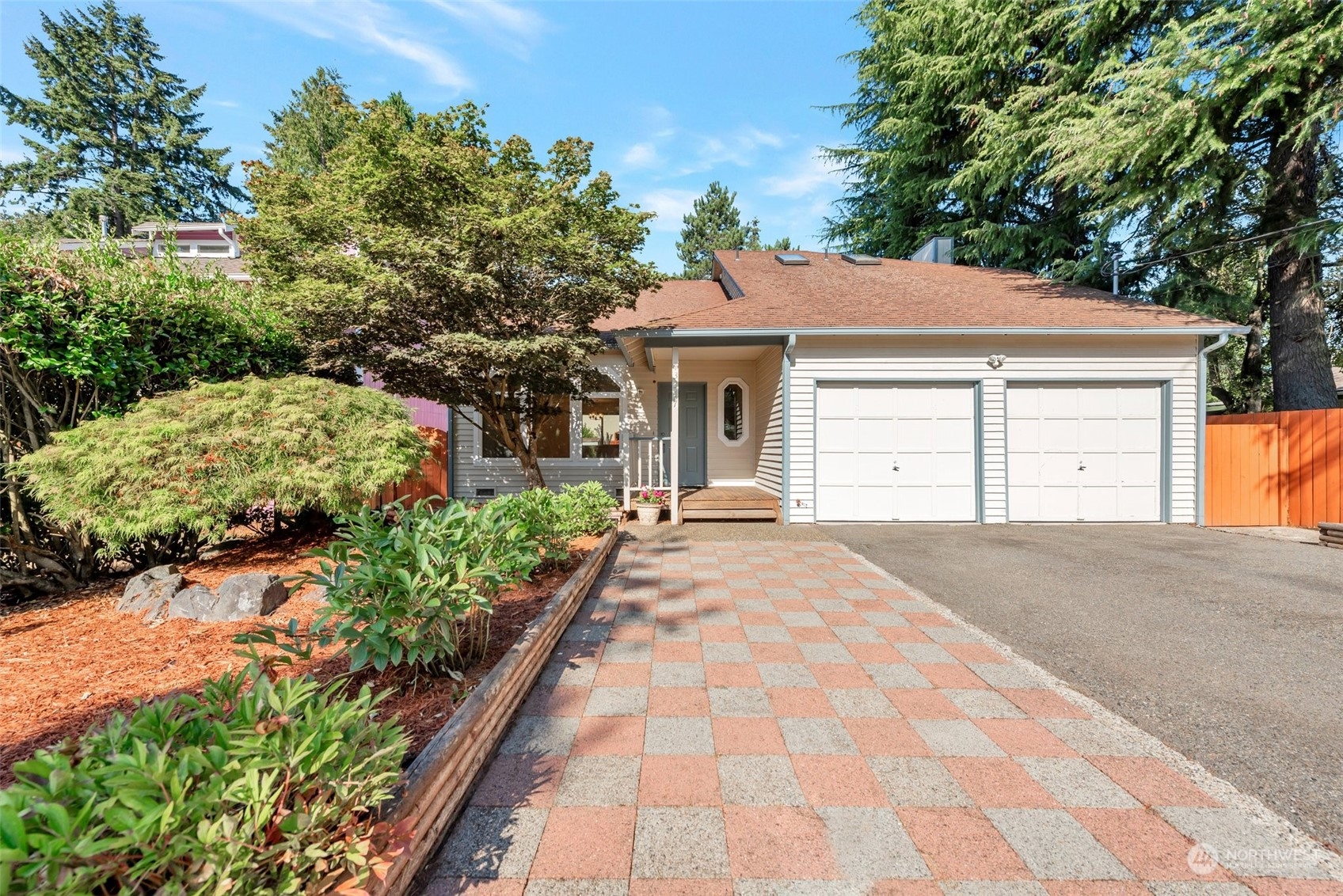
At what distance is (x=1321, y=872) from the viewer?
1.60 m

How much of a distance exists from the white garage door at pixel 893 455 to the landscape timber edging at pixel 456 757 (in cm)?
587

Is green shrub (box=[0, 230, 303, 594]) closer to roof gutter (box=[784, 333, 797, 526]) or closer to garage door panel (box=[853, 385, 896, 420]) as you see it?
roof gutter (box=[784, 333, 797, 526])

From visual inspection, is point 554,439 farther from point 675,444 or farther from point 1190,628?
point 1190,628

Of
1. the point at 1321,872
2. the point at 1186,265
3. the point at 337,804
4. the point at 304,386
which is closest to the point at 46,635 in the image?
the point at 304,386

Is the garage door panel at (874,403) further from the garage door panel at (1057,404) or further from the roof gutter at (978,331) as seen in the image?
the garage door panel at (1057,404)

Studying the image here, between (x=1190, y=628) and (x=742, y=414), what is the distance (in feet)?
23.3

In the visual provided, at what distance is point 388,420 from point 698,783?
452 centimetres

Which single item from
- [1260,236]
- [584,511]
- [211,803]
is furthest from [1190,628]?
[1260,236]

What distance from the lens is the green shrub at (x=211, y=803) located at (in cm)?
93

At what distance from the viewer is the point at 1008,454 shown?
7785 mm

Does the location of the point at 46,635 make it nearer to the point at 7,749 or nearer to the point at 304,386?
the point at 7,749

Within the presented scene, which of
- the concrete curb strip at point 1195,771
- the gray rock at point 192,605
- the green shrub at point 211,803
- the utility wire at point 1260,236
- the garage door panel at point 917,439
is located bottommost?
the concrete curb strip at point 1195,771

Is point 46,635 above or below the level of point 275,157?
below

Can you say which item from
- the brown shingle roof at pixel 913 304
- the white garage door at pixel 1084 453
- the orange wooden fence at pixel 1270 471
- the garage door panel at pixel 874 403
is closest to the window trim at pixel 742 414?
the brown shingle roof at pixel 913 304
